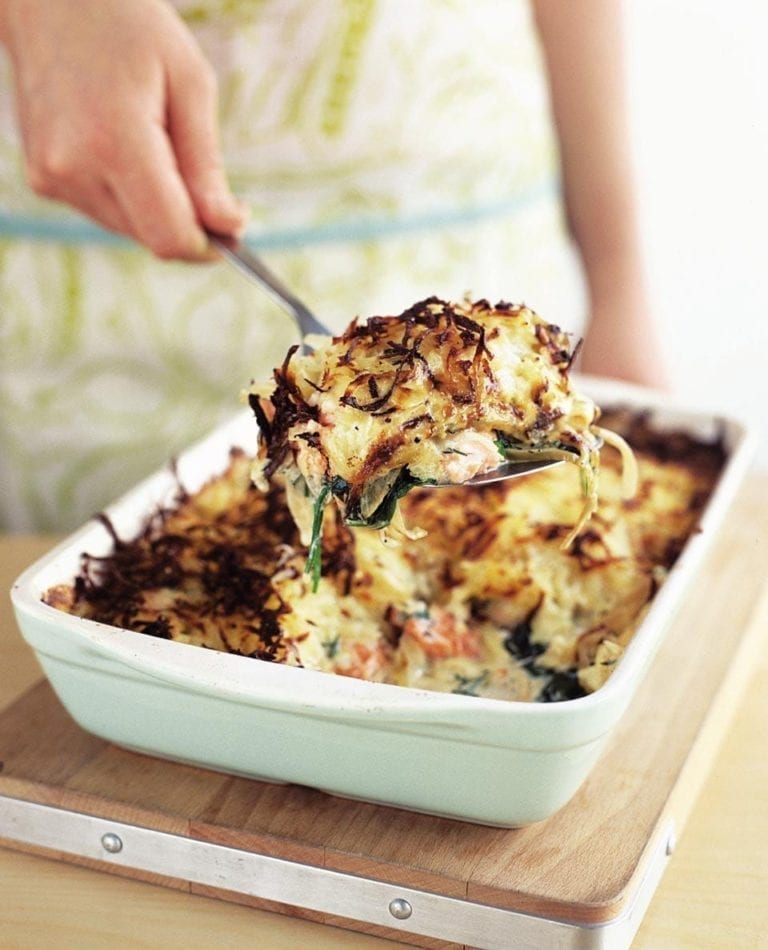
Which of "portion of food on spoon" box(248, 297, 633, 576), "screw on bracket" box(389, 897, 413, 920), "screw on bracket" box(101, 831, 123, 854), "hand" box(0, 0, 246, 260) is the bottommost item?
"screw on bracket" box(389, 897, 413, 920)

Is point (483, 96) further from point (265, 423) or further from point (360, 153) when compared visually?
point (265, 423)

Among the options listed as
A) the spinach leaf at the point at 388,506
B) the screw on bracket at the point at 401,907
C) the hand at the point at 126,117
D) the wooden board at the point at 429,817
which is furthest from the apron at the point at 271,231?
the screw on bracket at the point at 401,907

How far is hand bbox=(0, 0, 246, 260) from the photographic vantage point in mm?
1447

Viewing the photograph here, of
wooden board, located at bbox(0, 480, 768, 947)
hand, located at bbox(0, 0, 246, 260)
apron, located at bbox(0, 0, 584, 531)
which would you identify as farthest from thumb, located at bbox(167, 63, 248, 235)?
wooden board, located at bbox(0, 480, 768, 947)

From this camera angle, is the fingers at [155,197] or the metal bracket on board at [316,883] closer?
the metal bracket on board at [316,883]

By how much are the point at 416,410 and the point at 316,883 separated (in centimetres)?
42

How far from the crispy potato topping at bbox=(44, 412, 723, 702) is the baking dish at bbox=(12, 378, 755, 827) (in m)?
0.08

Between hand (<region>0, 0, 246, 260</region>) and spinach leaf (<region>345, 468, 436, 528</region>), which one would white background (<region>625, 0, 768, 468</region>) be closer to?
hand (<region>0, 0, 246, 260</region>)

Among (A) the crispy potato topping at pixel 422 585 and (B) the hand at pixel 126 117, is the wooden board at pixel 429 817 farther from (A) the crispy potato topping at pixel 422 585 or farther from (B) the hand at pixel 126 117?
(B) the hand at pixel 126 117

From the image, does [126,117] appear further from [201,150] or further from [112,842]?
[112,842]

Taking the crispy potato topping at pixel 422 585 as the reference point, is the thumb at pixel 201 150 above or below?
above

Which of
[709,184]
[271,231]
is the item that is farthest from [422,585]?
[709,184]

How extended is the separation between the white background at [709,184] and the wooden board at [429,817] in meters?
1.98

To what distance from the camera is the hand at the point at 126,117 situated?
1447mm
